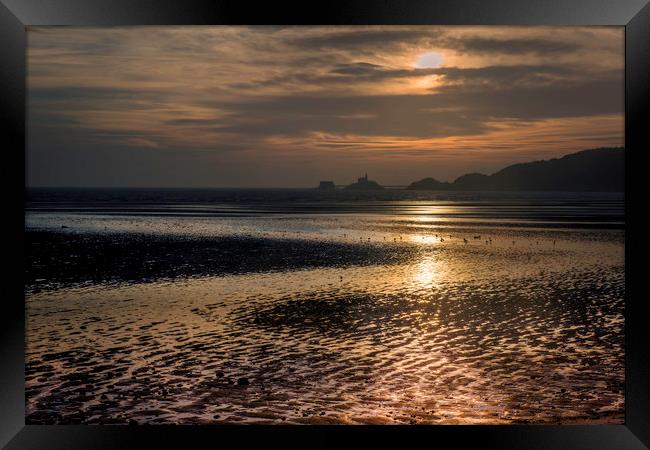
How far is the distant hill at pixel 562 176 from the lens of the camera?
41.4 metres

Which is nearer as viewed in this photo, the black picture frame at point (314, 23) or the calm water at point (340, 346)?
the black picture frame at point (314, 23)

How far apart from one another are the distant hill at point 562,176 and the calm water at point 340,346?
31465 mm

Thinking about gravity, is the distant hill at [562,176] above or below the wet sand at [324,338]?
above

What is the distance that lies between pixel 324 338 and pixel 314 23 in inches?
157

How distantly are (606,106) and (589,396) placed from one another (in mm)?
33309

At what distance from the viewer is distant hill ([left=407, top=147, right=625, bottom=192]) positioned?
41.4 meters

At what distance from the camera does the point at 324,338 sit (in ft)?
22.2

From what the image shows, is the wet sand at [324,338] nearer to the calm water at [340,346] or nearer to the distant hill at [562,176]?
the calm water at [340,346]

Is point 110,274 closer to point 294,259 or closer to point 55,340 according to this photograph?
point 294,259

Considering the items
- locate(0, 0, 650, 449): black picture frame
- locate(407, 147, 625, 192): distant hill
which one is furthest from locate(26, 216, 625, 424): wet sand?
locate(407, 147, 625, 192): distant hill

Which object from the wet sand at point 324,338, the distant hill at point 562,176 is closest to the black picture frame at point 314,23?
the wet sand at point 324,338

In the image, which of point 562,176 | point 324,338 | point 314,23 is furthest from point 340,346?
point 562,176

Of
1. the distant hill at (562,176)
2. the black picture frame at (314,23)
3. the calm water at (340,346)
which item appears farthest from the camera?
the distant hill at (562,176)

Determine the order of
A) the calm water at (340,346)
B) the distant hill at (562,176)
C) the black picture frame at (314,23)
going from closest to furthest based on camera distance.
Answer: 1. the black picture frame at (314,23)
2. the calm water at (340,346)
3. the distant hill at (562,176)
